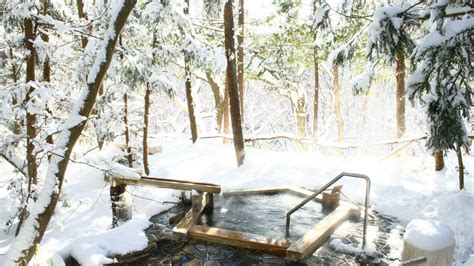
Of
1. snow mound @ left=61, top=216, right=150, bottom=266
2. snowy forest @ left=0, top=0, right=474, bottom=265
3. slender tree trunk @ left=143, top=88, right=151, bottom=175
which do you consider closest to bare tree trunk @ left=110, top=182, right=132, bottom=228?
snowy forest @ left=0, top=0, right=474, bottom=265

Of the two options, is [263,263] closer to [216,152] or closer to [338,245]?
[338,245]

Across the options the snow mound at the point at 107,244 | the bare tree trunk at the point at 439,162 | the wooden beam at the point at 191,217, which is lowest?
the wooden beam at the point at 191,217

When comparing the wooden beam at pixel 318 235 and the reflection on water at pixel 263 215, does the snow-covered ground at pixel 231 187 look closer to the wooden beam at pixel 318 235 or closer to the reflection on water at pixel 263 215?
the reflection on water at pixel 263 215

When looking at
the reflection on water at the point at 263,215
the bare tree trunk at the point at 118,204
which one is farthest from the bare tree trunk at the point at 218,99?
the bare tree trunk at the point at 118,204

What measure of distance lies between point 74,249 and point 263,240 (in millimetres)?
3270

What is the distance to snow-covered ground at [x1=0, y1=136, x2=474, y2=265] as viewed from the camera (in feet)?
21.4

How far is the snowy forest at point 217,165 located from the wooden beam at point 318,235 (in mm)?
37

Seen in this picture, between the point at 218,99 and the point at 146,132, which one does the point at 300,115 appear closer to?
the point at 218,99

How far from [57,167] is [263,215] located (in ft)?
15.1

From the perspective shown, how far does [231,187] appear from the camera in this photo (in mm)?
10195

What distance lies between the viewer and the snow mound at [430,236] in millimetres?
4035

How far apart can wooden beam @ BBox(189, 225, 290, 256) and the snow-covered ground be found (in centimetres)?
111

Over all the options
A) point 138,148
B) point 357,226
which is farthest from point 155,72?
point 357,226

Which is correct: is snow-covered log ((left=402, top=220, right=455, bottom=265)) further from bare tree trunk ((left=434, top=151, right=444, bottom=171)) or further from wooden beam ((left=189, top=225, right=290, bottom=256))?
bare tree trunk ((left=434, top=151, right=444, bottom=171))
